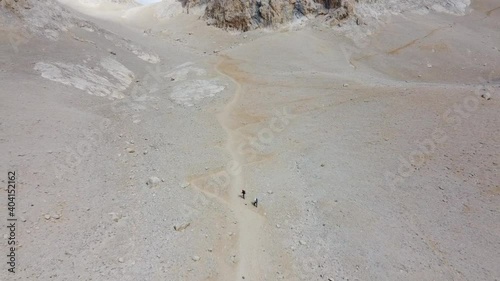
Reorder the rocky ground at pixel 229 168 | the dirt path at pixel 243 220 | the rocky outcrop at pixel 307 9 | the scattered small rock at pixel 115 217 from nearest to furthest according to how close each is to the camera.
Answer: the rocky ground at pixel 229 168
the dirt path at pixel 243 220
the scattered small rock at pixel 115 217
the rocky outcrop at pixel 307 9

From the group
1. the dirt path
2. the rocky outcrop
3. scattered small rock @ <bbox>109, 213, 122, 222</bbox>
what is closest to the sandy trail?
the dirt path

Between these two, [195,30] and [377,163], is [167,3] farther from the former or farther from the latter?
[377,163]

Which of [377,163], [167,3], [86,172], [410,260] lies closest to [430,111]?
[377,163]

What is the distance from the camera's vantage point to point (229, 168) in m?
14.7

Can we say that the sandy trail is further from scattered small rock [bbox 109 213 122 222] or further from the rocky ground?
scattered small rock [bbox 109 213 122 222]

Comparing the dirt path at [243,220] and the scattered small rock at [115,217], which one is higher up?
the scattered small rock at [115,217]

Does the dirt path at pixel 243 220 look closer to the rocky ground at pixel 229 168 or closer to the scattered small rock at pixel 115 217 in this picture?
the rocky ground at pixel 229 168

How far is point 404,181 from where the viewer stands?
12.9 m

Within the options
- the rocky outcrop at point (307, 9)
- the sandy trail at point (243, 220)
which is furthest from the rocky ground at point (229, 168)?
the rocky outcrop at point (307, 9)

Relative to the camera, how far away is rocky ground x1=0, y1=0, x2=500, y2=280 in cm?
974

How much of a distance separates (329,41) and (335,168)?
26.6 metres

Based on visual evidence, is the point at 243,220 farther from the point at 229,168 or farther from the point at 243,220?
the point at 229,168

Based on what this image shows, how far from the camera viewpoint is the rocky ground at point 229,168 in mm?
9742

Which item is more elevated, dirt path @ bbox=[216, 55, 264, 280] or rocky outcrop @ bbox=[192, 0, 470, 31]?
rocky outcrop @ bbox=[192, 0, 470, 31]
